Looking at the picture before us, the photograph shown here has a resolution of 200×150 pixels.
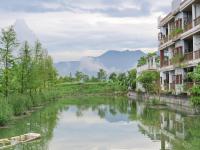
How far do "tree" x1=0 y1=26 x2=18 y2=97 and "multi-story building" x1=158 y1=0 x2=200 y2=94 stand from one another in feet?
53.0

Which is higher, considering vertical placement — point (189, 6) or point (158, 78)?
point (189, 6)

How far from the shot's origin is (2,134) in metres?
23.1

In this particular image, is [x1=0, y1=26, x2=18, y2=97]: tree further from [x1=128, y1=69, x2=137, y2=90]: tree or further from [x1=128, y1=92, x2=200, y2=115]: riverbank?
[x1=128, y1=69, x2=137, y2=90]: tree

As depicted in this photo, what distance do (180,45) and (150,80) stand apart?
14531 mm

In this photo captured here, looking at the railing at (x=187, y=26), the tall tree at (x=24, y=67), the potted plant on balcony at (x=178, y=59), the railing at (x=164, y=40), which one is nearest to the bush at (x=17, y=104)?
the tall tree at (x=24, y=67)

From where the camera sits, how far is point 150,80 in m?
57.9

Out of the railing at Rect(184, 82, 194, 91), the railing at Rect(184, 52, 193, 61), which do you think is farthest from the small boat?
the railing at Rect(184, 52, 193, 61)

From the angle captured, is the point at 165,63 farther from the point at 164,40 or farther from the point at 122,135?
the point at 122,135

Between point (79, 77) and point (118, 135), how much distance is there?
101 m

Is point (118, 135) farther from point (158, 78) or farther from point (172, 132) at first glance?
point (158, 78)

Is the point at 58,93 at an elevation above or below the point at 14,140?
above

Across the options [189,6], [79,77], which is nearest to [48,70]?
[189,6]

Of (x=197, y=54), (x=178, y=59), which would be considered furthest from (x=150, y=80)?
→ (x=197, y=54)

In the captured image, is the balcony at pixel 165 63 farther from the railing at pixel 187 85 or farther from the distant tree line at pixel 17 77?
the distant tree line at pixel 17 77
